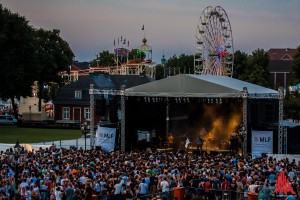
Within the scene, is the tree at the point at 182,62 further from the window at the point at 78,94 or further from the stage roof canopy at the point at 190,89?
the stage roof canopy at the point at 190,89

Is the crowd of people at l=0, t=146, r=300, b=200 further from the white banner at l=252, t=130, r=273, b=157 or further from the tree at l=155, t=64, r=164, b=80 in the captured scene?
the tree at l=155, t=64, r=164, b=80

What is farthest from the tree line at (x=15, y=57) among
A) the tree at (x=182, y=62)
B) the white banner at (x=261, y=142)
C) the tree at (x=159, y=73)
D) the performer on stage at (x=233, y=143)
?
the tree at (x=182, y=62)

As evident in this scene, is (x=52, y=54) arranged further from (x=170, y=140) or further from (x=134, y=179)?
(x=134, y=179)

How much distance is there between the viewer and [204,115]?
155 feet

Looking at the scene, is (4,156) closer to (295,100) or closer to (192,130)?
(192,130)

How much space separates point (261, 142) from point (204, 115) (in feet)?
30.7

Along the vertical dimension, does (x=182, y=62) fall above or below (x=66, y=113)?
above

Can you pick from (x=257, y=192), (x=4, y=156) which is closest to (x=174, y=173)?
(x=257, y=192)

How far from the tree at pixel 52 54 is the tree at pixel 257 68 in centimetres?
3246

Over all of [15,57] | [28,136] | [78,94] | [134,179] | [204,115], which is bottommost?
[134,179]

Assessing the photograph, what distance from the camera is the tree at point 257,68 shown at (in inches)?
4070

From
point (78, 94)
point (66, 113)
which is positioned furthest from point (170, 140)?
point (78, 94)

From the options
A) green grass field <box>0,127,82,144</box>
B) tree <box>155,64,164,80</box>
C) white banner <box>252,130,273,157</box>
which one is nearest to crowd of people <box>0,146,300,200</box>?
white banner <box>252,130,273,157</box>

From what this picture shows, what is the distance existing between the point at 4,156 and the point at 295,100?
49.8 meters
